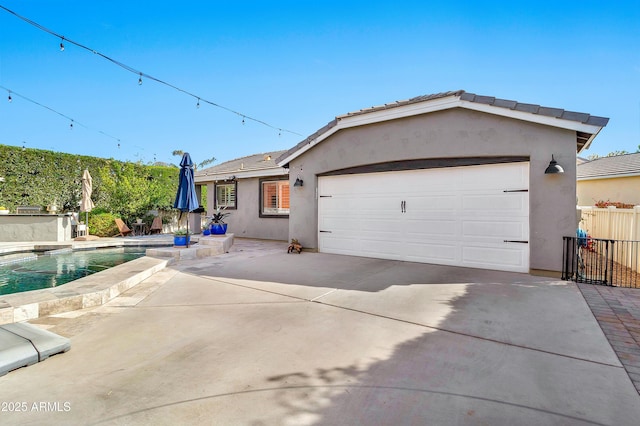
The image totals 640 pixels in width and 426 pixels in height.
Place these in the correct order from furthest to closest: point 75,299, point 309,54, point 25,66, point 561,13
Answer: point 309,54, point 25,66, point 561,13, point 75,299

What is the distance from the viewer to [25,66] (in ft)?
34.3

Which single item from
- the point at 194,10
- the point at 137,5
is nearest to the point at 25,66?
the point at 137,5

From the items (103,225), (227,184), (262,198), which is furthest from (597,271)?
(103,225)

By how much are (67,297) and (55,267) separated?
4295mm

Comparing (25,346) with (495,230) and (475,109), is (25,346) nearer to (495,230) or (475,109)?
(495,230)

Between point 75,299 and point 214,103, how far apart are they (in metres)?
8.25

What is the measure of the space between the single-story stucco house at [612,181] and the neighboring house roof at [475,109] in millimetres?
10043

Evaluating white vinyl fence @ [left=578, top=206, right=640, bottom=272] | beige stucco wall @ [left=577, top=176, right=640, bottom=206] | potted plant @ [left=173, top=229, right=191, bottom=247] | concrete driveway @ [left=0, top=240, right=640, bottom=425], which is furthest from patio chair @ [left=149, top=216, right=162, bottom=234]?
beige stucco wall @ [left=577, top=176, right=640, bottom=206]

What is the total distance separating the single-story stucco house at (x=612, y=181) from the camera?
13555mm

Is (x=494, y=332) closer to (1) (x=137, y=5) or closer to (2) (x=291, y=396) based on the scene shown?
(2) (x=291, y=396)

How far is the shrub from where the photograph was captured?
1296 cm

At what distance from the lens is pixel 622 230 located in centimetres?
768

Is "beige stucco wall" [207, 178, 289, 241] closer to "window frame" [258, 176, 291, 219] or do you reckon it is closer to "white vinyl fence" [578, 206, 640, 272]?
"window frame" [258, 176, 291, 219]

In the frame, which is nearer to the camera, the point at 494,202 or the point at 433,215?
the point at 494,202
